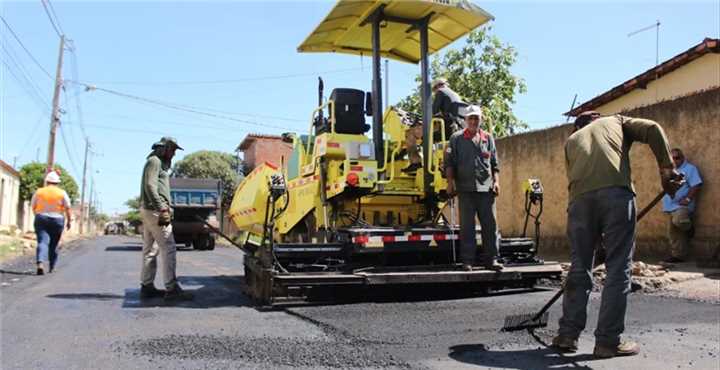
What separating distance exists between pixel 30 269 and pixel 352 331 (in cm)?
788

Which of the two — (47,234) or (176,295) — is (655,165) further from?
(47,234)

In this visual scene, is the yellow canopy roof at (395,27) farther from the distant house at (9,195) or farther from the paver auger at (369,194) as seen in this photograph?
the distant house at (9,195)

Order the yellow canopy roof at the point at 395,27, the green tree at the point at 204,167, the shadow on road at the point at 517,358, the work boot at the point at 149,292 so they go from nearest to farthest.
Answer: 1. the shadow on road at the point at 517,358
2. the work boot at the point at 149,292
3. the yellow canopy roof at the point at 395,27
4. the green tree at the point at 204,167

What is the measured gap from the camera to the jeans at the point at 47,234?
9.38m

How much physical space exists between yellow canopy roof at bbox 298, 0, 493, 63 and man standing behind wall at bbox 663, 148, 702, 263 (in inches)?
149

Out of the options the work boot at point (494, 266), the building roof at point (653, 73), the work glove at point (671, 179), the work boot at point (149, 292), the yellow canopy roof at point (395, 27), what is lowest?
the work boot at point (149, 292)

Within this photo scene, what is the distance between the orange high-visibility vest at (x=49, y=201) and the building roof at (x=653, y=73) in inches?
466

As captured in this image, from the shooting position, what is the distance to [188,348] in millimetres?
4090

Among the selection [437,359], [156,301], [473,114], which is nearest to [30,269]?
[156,301]

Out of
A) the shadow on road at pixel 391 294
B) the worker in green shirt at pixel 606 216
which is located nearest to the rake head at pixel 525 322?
the worker in green shirt at pixel 606 216

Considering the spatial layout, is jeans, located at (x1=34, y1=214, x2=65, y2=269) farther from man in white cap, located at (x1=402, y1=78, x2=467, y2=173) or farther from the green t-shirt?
the green t-shirt

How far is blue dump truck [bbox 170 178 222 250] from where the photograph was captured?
20500mm

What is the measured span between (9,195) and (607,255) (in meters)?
36.9

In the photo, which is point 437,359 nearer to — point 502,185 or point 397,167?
point 397,167
